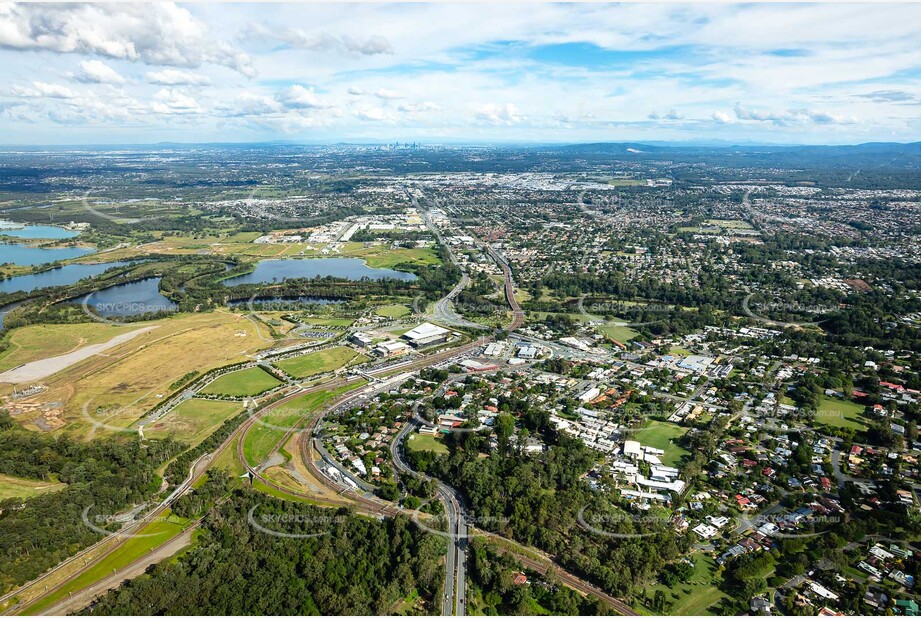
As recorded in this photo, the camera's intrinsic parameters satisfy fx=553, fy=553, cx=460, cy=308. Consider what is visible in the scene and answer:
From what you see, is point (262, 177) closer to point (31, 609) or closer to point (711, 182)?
point (711, 182)

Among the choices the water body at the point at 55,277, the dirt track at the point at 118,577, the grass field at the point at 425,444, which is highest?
the water body at the point at 55,277

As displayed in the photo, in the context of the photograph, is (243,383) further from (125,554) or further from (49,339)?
(49,339)

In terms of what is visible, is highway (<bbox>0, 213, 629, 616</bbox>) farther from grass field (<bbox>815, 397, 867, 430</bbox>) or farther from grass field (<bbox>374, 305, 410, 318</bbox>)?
grass field (<bbox>815, 397, 867, 430</bbox>)

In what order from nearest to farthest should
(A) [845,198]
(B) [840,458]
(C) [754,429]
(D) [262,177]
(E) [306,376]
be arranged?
(B) [840,458] → (C) [754,429] → (E) [306,376] → (A) [845,198] → (D) [262,177]

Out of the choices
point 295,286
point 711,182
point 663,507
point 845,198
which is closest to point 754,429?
point 663,507

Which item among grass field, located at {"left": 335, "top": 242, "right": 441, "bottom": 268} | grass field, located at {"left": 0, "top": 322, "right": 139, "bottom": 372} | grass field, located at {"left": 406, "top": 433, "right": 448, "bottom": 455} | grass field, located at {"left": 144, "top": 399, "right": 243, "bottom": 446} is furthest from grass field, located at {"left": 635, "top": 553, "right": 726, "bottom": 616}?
grass field, located at {"left": 335, "top": 242, "right": 441, "bottom": 268}

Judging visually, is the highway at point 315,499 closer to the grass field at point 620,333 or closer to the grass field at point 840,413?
the grass field at point 620,333

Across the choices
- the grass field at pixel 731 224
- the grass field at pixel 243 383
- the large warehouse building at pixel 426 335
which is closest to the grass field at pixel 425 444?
the grass field at pixel 243 383
